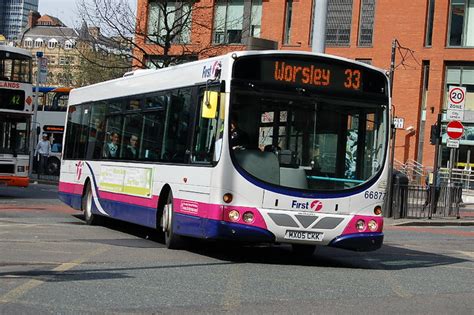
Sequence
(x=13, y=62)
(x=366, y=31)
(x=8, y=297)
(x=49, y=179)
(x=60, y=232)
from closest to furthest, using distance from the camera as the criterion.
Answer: (x=8, y=297) < (x=60, y=232) < (x=13, y=62) < (x=49, y=179) < (x=366, y=31)

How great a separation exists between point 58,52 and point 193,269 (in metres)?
130

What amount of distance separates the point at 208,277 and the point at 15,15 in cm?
10367

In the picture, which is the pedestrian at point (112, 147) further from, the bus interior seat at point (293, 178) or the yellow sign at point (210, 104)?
the bus interior seat at point (293, 178)

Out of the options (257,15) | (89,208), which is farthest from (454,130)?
(257,15)

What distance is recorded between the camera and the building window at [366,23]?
4919 cm

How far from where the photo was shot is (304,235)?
1063 centimetres

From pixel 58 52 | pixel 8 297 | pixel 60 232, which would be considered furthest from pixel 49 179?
pixel 58 52

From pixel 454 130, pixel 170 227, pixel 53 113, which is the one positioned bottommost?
pixel 170 227

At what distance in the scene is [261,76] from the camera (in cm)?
1075

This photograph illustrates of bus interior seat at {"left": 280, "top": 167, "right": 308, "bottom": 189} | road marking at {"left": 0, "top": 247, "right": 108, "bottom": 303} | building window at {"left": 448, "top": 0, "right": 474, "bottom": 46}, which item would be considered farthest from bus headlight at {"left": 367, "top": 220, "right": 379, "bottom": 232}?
building window at {"left": 448, "top": 0, "right": 474, "bottom": 46}

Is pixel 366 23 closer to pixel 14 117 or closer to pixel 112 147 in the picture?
pixel 14 117

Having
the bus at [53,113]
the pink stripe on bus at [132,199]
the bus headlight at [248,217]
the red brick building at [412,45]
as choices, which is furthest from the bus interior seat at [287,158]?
the bus at [53,113]

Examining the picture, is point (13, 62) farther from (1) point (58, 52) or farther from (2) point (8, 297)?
(1) point (58, 52)

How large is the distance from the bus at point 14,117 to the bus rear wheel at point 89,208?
269 inches
